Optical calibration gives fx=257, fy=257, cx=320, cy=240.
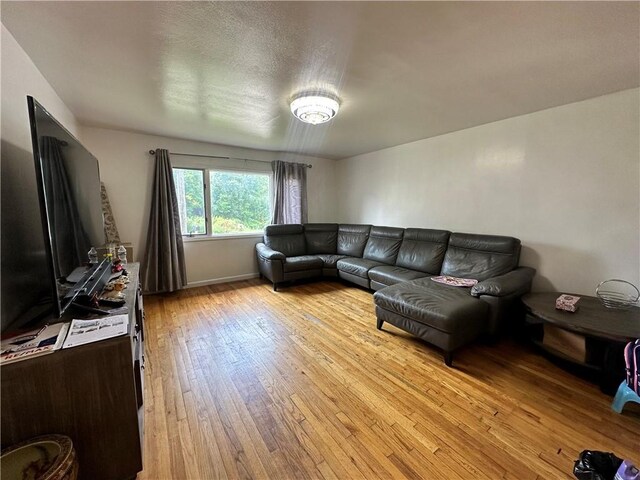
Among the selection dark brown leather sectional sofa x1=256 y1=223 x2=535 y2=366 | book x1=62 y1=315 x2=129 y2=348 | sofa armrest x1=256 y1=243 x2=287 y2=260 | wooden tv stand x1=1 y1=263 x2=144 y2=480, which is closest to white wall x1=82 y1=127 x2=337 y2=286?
sofa armrest x1=256 y1=243 x2=287 y2=260

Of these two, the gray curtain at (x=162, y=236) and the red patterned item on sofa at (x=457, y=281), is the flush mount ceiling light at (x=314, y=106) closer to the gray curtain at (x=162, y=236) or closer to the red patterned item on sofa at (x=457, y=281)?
the red patterned item on sofa at (x=457, y=281)

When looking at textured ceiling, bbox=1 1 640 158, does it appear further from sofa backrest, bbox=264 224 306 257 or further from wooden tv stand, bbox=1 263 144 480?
sofa backrest, bbox=264 224 306 257

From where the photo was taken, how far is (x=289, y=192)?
4867 mm

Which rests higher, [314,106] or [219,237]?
[314,106]

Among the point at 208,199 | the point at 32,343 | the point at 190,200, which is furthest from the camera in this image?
the point at 208,199

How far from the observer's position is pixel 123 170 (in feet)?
11.4

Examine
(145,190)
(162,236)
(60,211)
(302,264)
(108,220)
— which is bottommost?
(302,264)

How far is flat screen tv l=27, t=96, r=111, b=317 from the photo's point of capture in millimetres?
1067

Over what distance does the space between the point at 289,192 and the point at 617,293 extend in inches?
172

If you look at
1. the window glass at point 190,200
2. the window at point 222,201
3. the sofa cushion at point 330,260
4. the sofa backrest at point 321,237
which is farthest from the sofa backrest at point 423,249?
the window glass at point 190,200

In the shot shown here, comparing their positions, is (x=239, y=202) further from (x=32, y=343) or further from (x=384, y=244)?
(x=32, y=343)

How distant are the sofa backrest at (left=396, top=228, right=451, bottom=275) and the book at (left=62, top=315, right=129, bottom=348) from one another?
10.7ft

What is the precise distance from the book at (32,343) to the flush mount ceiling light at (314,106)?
219 centimetres

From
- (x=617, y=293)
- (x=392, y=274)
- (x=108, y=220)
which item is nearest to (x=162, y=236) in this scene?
(x=108, y=220)
